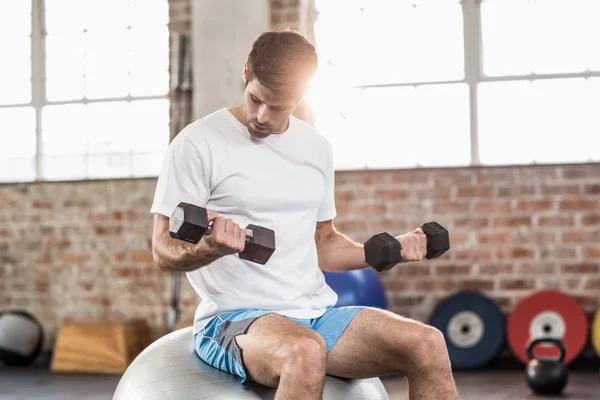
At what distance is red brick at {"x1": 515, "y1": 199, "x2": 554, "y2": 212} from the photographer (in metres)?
4.64

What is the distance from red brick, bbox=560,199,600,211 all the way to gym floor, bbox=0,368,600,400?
90 centimetres

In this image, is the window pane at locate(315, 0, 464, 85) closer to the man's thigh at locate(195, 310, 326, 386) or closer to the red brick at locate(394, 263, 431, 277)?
the red brick at locate(394, 263, 431, 277)

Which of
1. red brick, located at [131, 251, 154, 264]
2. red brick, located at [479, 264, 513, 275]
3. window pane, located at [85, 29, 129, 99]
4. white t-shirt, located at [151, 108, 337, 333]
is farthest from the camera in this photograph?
window pane, located at [85, 29, 129, 99]

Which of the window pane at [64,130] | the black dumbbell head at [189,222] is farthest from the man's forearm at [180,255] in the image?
the window pane at [64,130]

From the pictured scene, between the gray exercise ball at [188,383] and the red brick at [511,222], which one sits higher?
the red brick at [511,222]

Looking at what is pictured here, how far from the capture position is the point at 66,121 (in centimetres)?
544

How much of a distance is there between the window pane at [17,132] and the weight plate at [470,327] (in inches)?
113

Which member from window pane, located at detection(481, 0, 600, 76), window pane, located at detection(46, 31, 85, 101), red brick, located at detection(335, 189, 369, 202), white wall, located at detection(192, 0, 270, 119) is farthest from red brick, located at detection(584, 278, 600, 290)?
window pane, located at detection(46, 31, 85, 101)

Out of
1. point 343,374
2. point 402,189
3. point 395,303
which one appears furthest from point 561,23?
point 343,374

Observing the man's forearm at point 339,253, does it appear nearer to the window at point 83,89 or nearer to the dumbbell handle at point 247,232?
the dumbbell handle at point 247,232

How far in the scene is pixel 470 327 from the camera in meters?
4.57

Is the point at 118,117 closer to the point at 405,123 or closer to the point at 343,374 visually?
the point at 405,123

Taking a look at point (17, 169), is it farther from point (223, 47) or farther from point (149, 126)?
point (223, 47)

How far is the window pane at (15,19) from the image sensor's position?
553 centimetres
